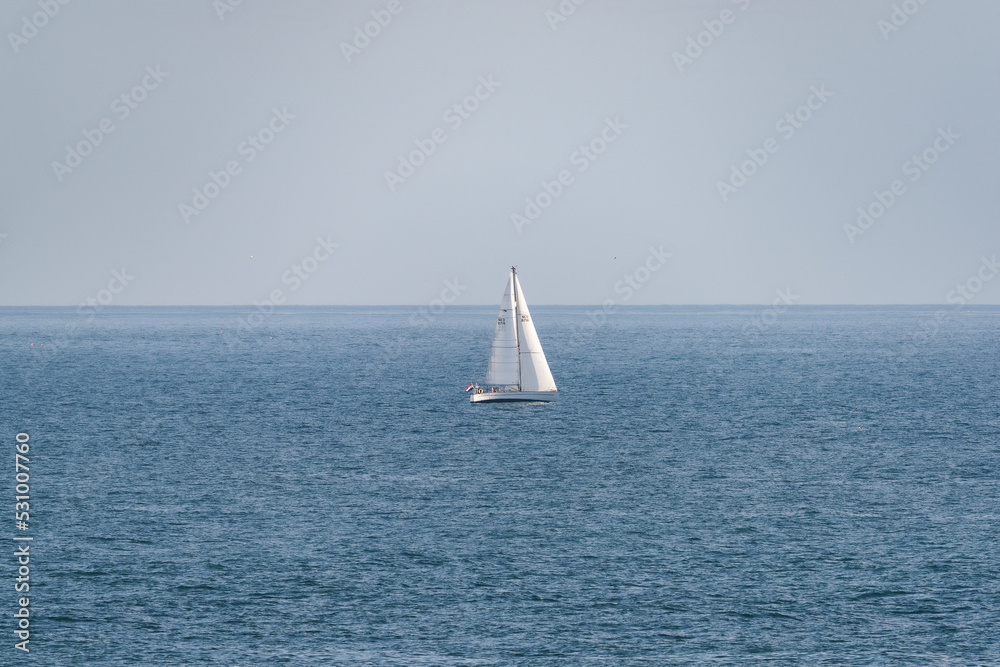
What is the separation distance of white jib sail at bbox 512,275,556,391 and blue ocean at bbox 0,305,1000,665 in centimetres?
311

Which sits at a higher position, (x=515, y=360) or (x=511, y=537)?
(x=515, y=360)

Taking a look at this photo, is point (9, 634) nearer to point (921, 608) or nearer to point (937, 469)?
point (921, 608)

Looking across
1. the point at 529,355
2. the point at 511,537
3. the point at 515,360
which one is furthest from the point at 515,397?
the point at 511,537

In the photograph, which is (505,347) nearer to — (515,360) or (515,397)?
(515,360)

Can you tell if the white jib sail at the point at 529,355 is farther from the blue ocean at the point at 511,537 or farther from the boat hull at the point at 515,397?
the blue ocean at the point at 511,537

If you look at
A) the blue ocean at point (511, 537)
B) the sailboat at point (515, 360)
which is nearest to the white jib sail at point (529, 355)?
the sailboat at point (515, 360)

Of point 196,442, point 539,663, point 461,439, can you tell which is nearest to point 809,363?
point 461,439

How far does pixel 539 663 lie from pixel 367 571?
13.2 m

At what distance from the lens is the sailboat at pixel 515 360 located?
104250mm

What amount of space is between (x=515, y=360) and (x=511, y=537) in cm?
4906

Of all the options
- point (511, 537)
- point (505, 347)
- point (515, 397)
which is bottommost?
point (511, 537)

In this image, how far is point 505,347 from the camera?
10550cm

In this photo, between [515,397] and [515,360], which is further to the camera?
[515,397]

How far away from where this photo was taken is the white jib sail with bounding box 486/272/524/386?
104 metres
